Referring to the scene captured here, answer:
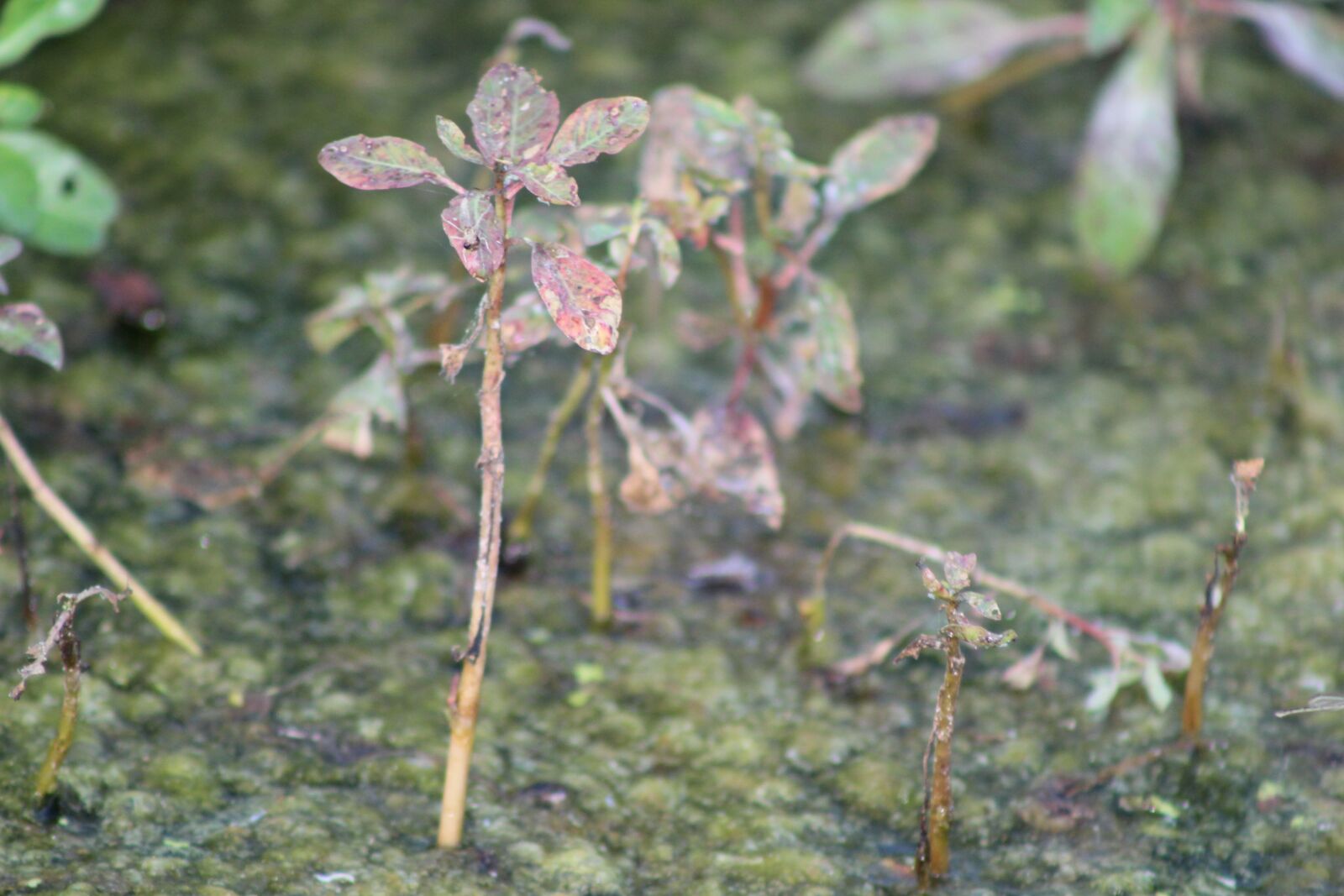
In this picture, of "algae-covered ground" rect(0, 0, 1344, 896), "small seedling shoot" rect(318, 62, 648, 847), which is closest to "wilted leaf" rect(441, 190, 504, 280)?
"small seedling shoot" rect(318, 62, 648, 847)

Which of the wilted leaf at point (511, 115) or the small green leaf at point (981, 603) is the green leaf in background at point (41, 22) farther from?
the small green leaf at point (981, 603)

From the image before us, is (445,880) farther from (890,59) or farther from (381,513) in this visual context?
(890,59)

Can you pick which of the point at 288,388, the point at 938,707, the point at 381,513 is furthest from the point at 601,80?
the point at 938,707

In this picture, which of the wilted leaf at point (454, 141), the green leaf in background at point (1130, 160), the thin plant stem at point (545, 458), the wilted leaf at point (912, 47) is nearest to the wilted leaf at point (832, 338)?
the thin plant stem at point (545, 458)

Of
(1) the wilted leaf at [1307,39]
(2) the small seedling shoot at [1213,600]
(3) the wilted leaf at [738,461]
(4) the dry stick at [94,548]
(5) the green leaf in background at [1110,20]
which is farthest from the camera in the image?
(1) the wilted leaf at [1307,39]

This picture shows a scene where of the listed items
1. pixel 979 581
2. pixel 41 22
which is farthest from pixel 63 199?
pixel 979 581

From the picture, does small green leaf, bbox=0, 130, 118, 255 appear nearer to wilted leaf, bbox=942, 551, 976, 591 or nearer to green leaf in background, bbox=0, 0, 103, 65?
green leaf in background, bbox=0, 0, 103, 65
